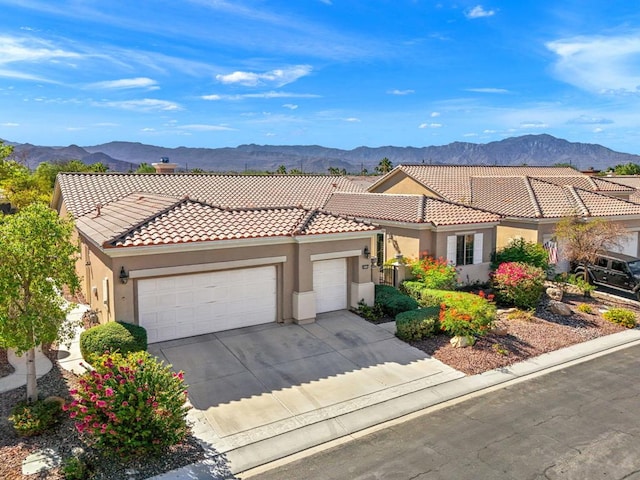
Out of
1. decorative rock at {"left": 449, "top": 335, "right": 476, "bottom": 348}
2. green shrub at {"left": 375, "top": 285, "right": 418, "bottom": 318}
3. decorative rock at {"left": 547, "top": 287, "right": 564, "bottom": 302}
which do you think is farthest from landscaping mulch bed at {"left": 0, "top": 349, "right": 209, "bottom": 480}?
decorative rock at {"left": 547, "top": 287, "right": 564, "bottom": 302}

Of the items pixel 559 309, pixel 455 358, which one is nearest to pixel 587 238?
pixel 559 309

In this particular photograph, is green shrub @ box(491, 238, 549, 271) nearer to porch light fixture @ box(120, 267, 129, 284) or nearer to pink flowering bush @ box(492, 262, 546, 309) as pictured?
pink flowering bush @ box(492, 262, 546, 309)

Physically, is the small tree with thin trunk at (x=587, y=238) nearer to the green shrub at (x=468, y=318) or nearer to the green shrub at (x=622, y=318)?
the green shrub at (x=622, y=318)

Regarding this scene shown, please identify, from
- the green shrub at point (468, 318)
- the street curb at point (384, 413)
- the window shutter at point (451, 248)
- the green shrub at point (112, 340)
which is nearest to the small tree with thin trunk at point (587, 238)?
the window shutter at point (451, 248)

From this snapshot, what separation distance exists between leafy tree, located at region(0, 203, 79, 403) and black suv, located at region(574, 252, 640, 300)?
2253cm

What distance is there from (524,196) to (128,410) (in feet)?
80.2

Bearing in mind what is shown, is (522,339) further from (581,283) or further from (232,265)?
(232,265)

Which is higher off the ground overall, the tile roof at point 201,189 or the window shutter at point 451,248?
the tile roof at point 201,189

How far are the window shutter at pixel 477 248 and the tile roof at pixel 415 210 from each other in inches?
29.3

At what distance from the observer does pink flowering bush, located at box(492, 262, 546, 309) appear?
19.0 metres

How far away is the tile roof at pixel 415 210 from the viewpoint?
22.2m

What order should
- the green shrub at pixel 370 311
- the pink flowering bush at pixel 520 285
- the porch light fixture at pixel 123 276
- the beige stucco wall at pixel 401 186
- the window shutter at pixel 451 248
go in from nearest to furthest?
1. the porch light fixture at pixel 123 276
2. the green shrub at pixel 370 311
3. the pink flowering bush at pixel 520 285
4. the window shutter at pixel 451 248
5. the beige stucco wall at pixel 401 186

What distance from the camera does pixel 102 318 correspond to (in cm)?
1535

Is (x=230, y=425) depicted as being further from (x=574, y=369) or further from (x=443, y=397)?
(x=574, y=369)
